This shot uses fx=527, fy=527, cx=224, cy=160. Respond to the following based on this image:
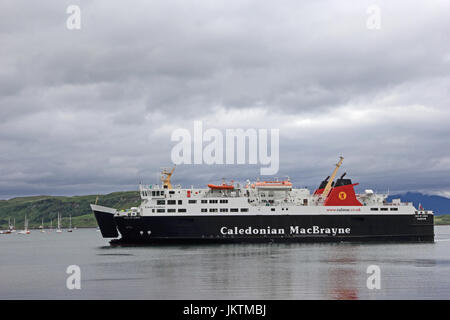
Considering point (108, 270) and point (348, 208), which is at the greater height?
point (348, 208)

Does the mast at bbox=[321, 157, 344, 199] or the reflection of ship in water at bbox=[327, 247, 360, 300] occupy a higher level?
the mast at bbox=[321, 157, 344, 199]

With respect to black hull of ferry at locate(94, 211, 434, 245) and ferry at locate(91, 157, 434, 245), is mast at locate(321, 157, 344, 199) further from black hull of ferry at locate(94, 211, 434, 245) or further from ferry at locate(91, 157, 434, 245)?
black hull of ferry at locate(94, 211, 434, 245)

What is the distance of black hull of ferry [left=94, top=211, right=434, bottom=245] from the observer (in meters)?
55.3

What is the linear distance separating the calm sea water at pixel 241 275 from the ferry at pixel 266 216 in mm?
3087

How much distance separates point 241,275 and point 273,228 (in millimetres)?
22419

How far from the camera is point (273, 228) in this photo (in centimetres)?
5681

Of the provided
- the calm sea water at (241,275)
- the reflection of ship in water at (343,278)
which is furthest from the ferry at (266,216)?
the reflection of ship in water at (343,278)

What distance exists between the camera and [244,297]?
2675 centimetres

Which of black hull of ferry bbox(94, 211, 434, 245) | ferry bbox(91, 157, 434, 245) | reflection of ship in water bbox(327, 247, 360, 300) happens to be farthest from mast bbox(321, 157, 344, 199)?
reflection of ship in water bbox(327, 247, 360, 300)

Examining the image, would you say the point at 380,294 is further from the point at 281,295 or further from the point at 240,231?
the point at 240,231

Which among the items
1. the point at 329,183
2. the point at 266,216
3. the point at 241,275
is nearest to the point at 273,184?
the point at 266,216
